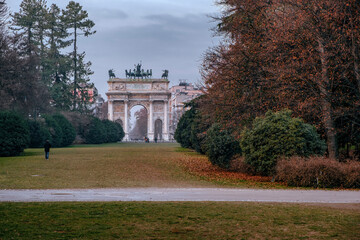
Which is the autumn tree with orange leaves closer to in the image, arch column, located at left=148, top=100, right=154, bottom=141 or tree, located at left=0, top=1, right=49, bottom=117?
tree, located at left=0, top=1, right=49, bottom=117

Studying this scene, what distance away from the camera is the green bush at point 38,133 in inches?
1843

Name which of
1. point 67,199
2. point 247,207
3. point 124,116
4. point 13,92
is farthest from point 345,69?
point 124,116

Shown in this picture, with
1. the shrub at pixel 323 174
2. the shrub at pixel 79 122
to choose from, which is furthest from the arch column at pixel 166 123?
the shrub at pixel 323 174

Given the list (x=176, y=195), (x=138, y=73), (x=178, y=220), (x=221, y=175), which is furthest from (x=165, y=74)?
(x=178, y=220)

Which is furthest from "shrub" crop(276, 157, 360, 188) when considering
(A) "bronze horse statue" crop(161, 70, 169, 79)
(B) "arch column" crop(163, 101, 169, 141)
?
(A) "bronze horse statue" crop(161, 70, 169, 79)

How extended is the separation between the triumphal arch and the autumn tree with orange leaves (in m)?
78.7

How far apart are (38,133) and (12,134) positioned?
15.5 m

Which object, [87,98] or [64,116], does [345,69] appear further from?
[87,98]

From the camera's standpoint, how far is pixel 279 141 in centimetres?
1711

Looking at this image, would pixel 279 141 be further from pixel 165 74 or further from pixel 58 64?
pixel 165 74

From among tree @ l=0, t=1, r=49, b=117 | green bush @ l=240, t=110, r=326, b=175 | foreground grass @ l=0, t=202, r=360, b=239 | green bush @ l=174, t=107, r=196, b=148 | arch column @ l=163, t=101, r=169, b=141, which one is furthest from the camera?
arch column @ l=163, t=101, r=169, b=141

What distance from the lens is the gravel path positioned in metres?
11.4

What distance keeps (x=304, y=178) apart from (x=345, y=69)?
4.93 metres

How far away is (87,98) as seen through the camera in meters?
72.9
